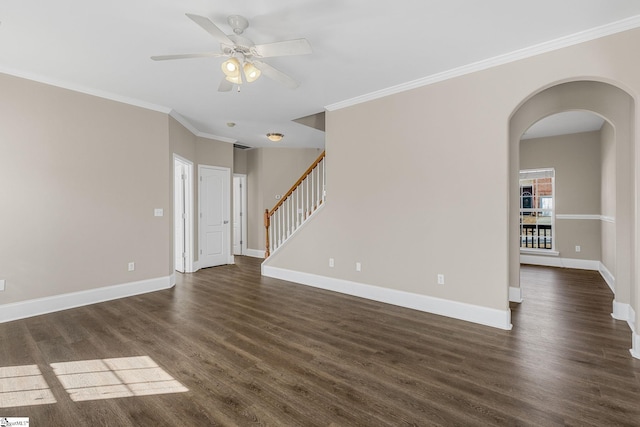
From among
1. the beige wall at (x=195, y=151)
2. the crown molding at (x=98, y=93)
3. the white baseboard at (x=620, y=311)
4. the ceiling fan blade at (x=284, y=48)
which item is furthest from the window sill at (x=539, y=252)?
the crown molding at (x=98, y=93)

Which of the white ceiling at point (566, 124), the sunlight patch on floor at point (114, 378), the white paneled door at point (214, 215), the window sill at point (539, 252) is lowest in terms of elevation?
the sunlight patch on floor at point (114, 378)

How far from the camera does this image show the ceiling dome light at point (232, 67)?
2628mm

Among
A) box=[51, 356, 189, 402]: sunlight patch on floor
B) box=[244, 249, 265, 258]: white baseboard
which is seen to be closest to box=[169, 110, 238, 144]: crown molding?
box=[244, 249, 265, 258]: white baseboard

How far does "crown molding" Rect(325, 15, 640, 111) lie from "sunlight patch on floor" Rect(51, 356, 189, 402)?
13.1 ft

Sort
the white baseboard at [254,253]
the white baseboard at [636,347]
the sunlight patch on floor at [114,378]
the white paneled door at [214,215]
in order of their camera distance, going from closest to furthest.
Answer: the sunlight patch on floor at [114,378] < the white baseboard at [636,347] < the white paneled door at [214,215] < the white baseboard at [254,253]

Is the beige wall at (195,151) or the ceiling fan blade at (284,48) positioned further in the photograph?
the beige wall at (195,151)

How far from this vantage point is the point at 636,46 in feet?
8.34

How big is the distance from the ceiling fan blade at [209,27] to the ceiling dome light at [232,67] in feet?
0.51

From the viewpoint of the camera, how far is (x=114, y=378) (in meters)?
2.29

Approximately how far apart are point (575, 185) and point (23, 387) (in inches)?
359

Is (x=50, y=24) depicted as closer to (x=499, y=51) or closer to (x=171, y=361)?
(x=171, y=361)

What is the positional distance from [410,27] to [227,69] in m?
1.68

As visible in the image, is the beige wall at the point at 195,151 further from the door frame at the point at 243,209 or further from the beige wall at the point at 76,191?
the door frame at the point at 243,209

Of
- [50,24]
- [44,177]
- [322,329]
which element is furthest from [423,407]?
[44,177]
